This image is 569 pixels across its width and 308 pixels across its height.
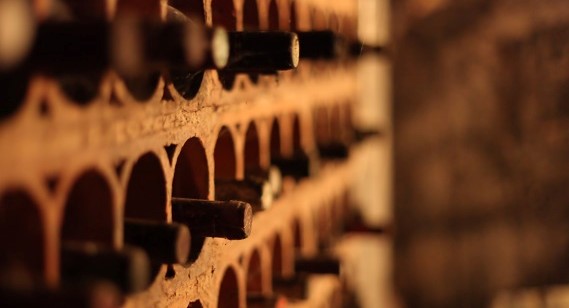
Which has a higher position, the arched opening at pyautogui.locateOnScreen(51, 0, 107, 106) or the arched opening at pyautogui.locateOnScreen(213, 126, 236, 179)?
the arched opening at pyautogui.locateOnScreen(51, 0, 107, 106)

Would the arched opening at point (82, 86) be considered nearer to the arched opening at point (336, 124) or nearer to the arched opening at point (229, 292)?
the arched opening at point (229, 292)

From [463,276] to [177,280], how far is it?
128cm

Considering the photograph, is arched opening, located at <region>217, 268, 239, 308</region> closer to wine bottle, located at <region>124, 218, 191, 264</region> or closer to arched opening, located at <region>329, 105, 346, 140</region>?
wine bottle, located at <region>124, 218, 191, 264</region>

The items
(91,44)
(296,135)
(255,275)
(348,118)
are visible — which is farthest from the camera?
(348,118)

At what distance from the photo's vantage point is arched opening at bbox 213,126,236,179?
0.63 m

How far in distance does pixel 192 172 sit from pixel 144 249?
6.2 inches

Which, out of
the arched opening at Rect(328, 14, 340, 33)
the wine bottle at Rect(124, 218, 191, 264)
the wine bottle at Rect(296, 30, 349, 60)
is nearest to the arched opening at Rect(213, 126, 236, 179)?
the wine bottle at Rect(296, 30, 349, 60)

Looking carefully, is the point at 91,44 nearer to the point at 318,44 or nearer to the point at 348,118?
the point at 318,44

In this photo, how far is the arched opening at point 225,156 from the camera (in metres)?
0.63

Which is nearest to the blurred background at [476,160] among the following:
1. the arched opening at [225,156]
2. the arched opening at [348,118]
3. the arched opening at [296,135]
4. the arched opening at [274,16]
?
the arched opening at [348,118]

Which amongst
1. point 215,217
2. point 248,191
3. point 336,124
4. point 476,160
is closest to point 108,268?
point 215,217

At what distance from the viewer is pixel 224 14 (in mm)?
605

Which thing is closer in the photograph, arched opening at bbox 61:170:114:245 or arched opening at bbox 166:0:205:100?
arched opening at bbox 61:170:114:245

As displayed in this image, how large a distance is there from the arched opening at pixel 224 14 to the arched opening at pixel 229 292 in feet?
0.72
